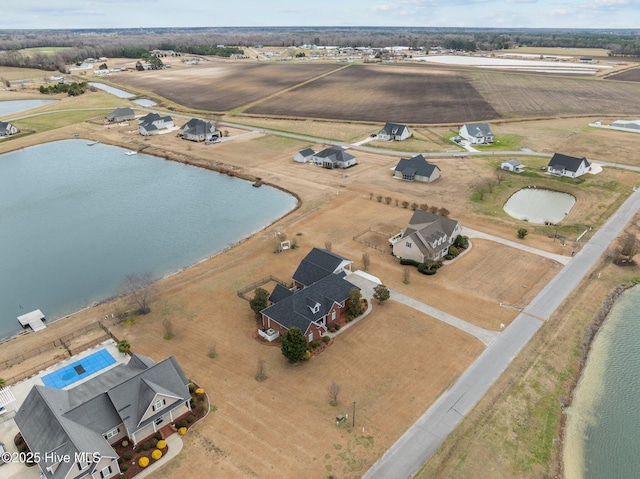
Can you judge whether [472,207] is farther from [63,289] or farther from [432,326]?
[63,289]

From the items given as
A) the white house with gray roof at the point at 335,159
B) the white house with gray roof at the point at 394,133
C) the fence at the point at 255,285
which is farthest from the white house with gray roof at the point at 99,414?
the white house with gray roof at the point at 394,133

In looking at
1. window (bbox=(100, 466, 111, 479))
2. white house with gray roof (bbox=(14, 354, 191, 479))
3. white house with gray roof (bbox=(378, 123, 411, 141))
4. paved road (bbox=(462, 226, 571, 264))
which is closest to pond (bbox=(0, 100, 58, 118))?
white house with gray roof (bbox=(378, 123, 411, 141))

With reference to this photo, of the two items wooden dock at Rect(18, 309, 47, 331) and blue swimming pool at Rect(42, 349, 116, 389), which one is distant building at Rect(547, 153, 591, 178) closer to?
blue swimming pool at Rect(42, 349, 116, 389)

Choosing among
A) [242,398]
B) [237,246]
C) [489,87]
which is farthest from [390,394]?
[489,87]

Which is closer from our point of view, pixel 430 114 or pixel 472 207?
pixel 472 207

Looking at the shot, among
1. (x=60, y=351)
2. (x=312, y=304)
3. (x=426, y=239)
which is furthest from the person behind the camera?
(x=426, y=239)

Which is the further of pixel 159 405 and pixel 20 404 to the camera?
pixel 20 404

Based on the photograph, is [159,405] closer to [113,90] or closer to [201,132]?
A: [201,132]

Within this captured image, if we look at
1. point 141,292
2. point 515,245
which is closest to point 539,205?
point 515,245
